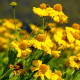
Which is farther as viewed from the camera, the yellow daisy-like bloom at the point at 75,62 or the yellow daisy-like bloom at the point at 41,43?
the yellow daisy-like bloom at the point at 75,62

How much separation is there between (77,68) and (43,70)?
0.24 m

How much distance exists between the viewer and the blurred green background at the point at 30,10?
3730mm

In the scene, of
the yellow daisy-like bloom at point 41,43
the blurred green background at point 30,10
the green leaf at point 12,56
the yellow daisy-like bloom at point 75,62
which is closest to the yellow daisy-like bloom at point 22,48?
the yellow daisy-like bloom at point 41,43

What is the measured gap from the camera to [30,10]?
12.8ft

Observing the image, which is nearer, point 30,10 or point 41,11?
point 41,11

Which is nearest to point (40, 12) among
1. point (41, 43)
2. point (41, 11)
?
point (41, 11)

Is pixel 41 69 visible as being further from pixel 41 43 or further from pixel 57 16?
pixel 57 16

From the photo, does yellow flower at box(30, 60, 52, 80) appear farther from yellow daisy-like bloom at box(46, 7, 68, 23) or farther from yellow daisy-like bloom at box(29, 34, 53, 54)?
yellow daisy-like bloom at box(46, 7, 68, 23)

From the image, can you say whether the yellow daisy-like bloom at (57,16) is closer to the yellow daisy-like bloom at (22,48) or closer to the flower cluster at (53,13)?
the flower cluster at (53,13)

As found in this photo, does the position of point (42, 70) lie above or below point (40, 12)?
below

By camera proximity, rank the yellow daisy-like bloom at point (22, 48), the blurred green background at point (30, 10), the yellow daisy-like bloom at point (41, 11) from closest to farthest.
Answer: the yellow daisy-like bloom at point (22, 48) → the yellow daisy-like bloom at point (41, 11) → the blurred green background at point (30, 10)

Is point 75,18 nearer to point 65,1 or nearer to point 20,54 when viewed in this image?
point 65,1

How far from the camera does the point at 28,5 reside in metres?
3.87

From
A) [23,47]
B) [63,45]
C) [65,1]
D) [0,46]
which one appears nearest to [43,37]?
[23,47]
